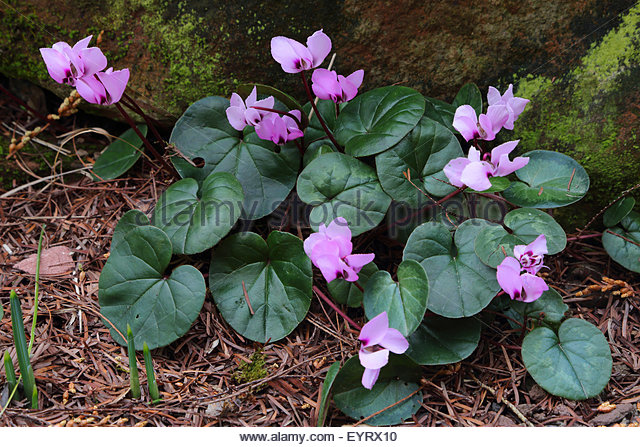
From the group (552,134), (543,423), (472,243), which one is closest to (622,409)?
(543,423)

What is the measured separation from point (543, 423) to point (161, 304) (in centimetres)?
131

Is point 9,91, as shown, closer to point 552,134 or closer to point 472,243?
point 472,243

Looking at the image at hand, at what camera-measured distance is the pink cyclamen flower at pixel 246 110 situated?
1793 mm

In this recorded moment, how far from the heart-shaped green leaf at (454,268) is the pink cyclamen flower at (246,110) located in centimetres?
70

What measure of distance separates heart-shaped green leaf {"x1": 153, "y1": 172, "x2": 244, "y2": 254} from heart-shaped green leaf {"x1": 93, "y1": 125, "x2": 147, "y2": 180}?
387 millimetres

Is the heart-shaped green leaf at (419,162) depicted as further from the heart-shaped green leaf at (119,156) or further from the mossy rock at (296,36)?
the heart-shaped green leaf at (119,156)

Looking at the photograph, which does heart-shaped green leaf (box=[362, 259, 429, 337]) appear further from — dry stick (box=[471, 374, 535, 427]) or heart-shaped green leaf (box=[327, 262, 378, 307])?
dry stick (box=[471, 374, 535, 427])

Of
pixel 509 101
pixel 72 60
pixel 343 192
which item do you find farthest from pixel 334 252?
pixel 72 60

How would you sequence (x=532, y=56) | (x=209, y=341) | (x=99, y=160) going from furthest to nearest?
(x=99, y=160) < (x=532, y=56) < (x=209, y=341)

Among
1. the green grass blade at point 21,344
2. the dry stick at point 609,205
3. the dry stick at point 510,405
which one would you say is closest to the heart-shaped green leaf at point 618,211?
the dry stick at point 609,205

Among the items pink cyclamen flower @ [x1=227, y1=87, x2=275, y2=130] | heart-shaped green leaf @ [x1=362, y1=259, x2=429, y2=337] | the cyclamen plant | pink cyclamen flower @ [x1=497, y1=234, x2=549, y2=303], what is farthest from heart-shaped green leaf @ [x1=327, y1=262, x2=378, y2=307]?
pink cyclamen flower @ [x1=227, y1=87, x2=275, y2=130]

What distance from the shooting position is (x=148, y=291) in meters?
1.78

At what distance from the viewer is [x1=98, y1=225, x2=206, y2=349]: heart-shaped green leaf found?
172 cm

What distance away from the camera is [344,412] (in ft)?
5.09
